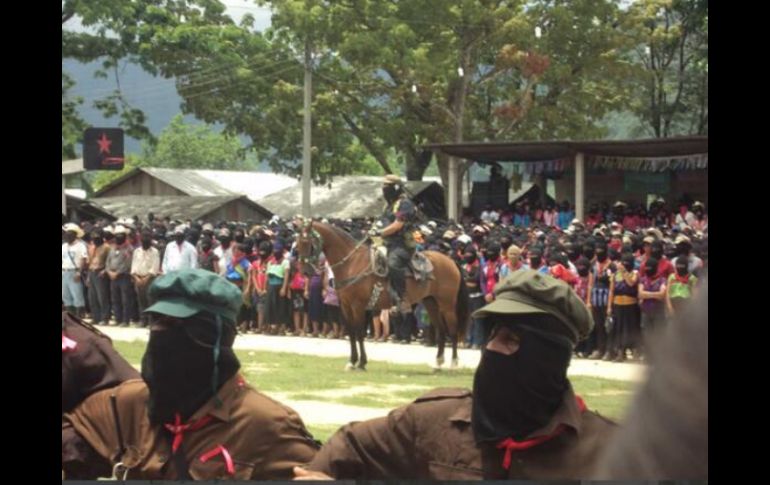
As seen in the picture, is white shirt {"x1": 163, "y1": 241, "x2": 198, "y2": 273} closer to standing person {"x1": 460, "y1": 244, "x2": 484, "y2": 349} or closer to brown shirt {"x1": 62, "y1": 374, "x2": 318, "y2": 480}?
standing person {"x1": 460, "y1": 244, "x2": 484, "y2": 349}

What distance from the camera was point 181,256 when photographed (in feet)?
47.2

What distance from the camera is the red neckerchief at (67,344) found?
3.76 m

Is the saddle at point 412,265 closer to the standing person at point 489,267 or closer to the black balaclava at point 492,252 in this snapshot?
the standing person at point 489,267

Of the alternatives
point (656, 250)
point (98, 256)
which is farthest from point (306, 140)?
point (98, 256)

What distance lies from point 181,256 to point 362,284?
2278 mm

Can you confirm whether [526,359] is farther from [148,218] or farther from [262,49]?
[148,218]

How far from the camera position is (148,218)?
14.9 m

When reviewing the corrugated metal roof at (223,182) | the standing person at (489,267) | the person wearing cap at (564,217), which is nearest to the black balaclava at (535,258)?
the person wearing cap at (564,217)

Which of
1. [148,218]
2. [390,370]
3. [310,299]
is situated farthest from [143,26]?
[310,299]

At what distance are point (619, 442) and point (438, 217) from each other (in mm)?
11843

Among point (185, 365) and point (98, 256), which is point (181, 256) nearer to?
point (98, 256)

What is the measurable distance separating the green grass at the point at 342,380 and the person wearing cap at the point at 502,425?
521 cm

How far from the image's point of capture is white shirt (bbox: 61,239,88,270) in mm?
16938
